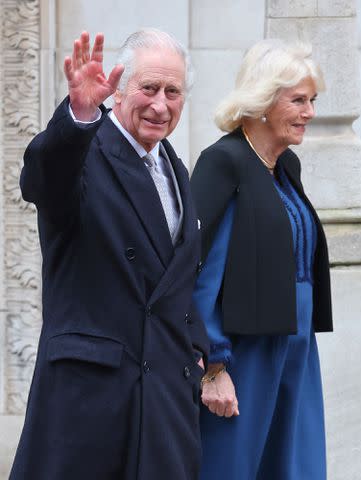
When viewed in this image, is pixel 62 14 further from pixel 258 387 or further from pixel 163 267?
pixel 163 267

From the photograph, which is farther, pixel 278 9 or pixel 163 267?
pixel 278 9

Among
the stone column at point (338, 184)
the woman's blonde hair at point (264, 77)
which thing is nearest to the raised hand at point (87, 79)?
the woman's blonde hair at point (264, 77)

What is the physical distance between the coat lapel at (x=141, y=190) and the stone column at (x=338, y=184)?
7.88ft

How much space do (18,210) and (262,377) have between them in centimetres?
177

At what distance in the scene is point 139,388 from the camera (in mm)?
3664

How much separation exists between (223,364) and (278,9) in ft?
7.10

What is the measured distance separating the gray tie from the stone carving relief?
7.22 ft

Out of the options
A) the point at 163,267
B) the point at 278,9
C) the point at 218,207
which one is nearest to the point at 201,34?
the point at 278,9

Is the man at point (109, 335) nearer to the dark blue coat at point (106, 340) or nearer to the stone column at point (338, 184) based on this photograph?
the dark blue coat at point (106, 340)

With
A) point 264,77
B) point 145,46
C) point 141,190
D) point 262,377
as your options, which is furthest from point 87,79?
point 262,377

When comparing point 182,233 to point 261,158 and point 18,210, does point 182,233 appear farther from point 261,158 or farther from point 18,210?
point 18,210

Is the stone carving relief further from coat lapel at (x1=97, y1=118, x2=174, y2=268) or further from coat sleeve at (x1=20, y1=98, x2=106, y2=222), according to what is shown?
coat sleeve at (x1=20, y1=98, x2=106, y2=222)

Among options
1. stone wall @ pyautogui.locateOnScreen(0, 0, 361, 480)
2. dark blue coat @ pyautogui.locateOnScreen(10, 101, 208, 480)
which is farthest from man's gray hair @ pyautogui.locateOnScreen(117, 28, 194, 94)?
stone wall @ pyautogui.locateOnScreen(0, 0, 361, 480)

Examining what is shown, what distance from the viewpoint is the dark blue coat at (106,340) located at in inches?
142
